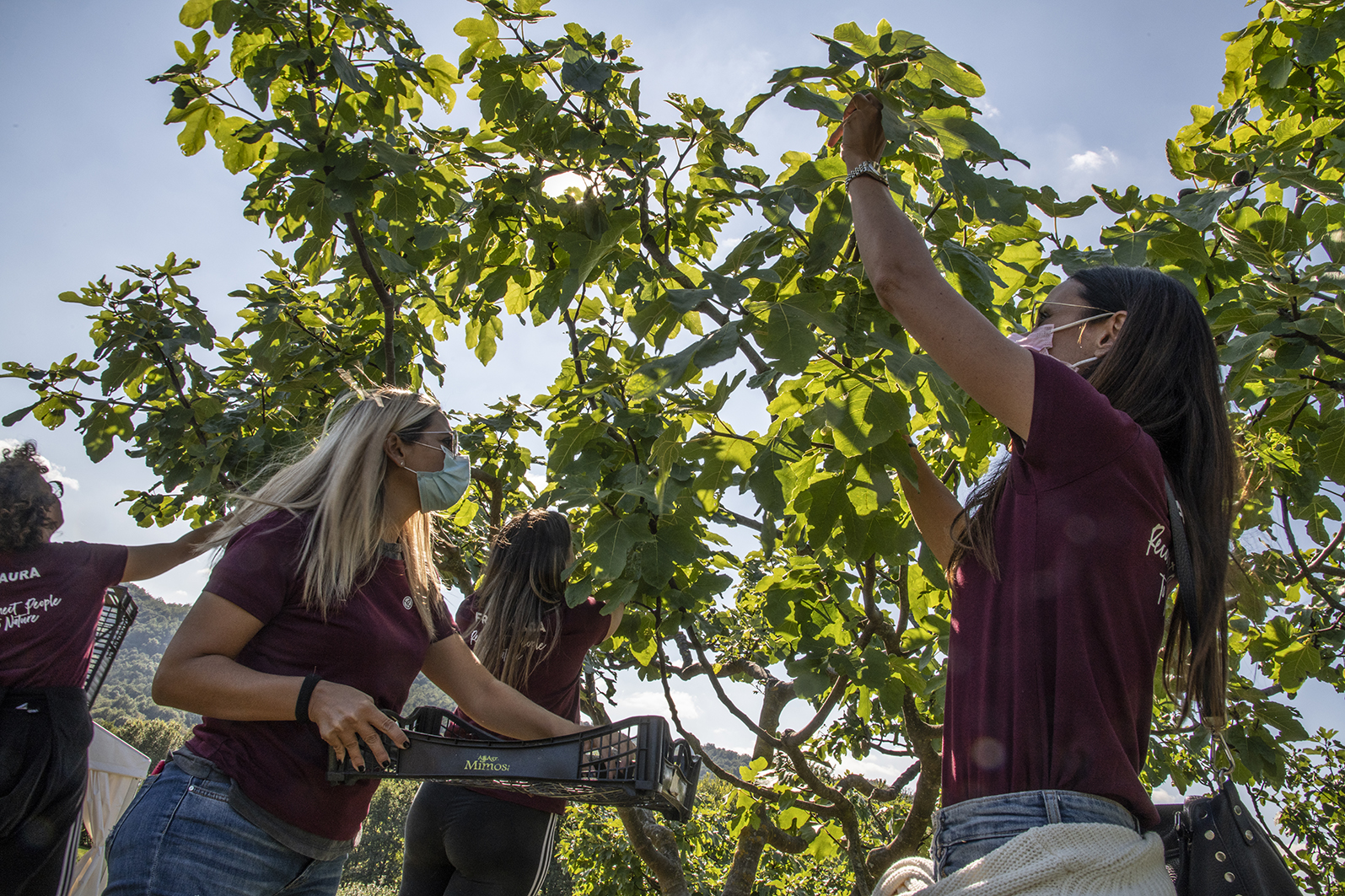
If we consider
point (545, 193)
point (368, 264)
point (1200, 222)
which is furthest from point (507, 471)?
point (1200, 222)

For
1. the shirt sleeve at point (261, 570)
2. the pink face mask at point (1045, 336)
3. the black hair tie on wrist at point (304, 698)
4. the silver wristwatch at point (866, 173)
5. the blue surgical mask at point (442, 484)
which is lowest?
the black hair tie on wrist at point (304, 698)

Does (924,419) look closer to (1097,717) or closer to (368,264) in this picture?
(1097,717)

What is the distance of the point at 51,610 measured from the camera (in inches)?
108

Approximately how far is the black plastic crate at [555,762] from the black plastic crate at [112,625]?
2373 mm

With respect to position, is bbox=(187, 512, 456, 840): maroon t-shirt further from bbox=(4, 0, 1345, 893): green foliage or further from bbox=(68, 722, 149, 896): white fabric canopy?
bbox=(68, 722, 149, 896): white fabric canopy

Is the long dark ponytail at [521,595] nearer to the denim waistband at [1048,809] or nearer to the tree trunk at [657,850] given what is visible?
the denim waistband at [1048,809]

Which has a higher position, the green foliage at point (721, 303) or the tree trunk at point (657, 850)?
the green foliage at point (721, 303)

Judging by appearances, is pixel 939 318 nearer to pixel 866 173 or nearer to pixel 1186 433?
pixel 866 173

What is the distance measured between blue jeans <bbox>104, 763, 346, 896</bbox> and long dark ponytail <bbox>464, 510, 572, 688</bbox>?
1.30 m

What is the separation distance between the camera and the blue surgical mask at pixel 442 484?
6.92ft

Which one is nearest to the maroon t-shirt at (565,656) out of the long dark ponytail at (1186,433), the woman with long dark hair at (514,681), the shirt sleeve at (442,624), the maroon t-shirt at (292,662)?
the woman with long dark hair at (514,681)

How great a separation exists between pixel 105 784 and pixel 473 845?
5.79 feet

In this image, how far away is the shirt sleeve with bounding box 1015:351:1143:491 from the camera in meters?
1.17

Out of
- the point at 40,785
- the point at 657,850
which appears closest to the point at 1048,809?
the point at 40,785
